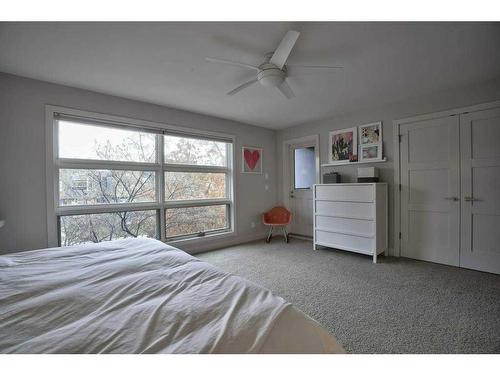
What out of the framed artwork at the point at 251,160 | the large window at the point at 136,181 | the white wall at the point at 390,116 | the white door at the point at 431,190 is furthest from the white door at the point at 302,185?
the white door at the point at 431,190

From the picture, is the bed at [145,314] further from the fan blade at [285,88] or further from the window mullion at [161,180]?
the window mullion at [161,180]

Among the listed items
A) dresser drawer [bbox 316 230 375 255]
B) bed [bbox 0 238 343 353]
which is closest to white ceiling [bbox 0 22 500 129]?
bed [bbox 0 238 343 353]

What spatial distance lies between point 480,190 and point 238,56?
319 centimetres

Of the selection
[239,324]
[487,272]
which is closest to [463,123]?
[487,272]

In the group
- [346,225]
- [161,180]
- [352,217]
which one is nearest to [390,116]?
[352,217]

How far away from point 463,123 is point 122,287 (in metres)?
3.90

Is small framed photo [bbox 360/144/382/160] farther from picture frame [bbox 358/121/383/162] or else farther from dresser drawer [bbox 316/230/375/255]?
dresser drawer [bbox 316/230/375/255]

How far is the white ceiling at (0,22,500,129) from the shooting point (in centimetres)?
172

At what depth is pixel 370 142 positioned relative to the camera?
355 centimetres

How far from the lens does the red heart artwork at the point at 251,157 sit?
→ 14.3 feet

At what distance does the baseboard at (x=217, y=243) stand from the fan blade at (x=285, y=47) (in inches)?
111
